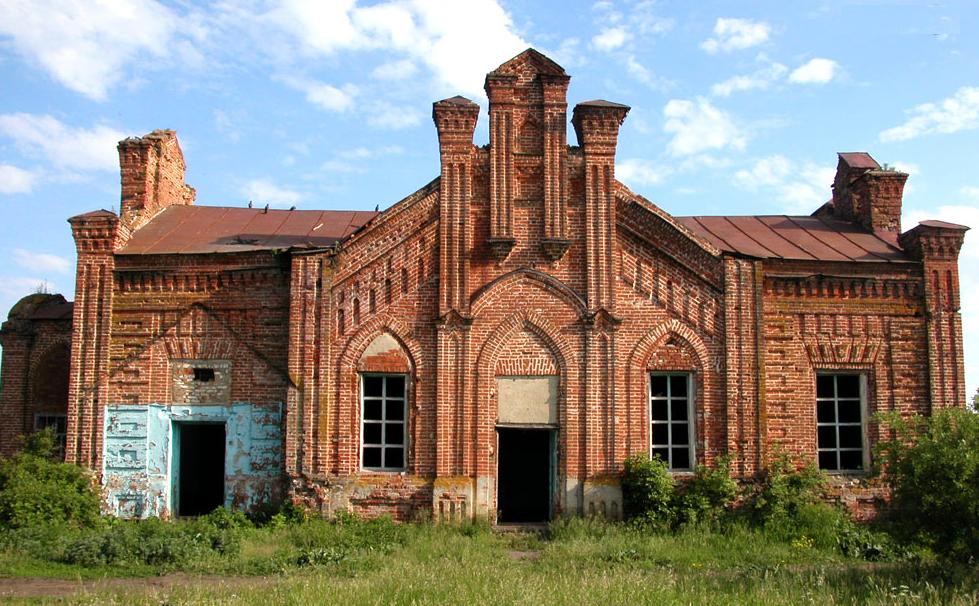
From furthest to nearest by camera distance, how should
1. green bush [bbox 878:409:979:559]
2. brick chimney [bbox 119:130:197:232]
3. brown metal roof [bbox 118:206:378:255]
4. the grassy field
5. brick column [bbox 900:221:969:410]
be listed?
brick chimney [bbox 119:130:197:232]
brown metal roof [bbox 118:206:378:255]
brick column [bbox 900:221:969:410]
green bush [bbox 878:409:979:559]
the grassy field

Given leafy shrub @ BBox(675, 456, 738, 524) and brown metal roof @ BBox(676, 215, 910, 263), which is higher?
brown metal roof @ BBox(676, 215, 910, 263)

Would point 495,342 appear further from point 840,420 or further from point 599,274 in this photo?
point 840,420

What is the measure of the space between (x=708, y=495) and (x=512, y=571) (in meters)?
5.06

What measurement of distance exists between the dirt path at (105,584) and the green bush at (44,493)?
287cm

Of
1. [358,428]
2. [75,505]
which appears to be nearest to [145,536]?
[75,505]

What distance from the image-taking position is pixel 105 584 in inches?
401

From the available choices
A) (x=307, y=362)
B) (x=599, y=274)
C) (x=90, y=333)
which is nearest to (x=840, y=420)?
(x=599, y=274)

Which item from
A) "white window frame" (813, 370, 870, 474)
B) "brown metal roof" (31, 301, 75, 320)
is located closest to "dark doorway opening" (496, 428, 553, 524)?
"white window frame" (813, 370, 870, 474)

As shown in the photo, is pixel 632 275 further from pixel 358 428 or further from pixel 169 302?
pixel 169 302

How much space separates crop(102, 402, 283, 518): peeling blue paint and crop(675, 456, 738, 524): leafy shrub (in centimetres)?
665

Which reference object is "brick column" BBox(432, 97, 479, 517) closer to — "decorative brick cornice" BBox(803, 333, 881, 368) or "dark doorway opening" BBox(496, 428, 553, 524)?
"dark doorway opening" BBox(496, 428, 553, 524)

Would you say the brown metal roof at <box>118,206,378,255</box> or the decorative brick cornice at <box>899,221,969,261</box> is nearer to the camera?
the decorative brick cornice at <box>899,221,969,261</box>

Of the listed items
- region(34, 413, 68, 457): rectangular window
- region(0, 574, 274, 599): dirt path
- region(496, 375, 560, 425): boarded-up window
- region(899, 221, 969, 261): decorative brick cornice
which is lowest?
region(0, 574, 274, 599): dirt path

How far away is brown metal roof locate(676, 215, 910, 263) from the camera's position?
15.6 metres
